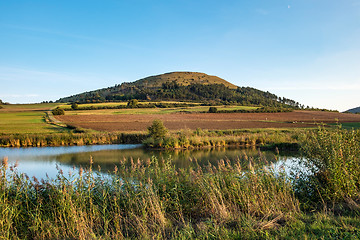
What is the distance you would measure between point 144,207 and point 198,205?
150 centimetres

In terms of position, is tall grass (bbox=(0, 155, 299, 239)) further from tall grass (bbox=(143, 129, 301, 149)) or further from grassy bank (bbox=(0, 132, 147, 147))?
grassy bank (bbox=(0, 132, 147, 147))

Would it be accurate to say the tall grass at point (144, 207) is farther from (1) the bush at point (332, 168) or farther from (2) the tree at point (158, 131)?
(2) the tree at point (158, 131)

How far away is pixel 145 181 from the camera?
8.70 metres

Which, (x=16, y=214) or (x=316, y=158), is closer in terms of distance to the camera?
(x=16, y=214)

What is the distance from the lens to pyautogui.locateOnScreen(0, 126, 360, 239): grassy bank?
5.96 metres

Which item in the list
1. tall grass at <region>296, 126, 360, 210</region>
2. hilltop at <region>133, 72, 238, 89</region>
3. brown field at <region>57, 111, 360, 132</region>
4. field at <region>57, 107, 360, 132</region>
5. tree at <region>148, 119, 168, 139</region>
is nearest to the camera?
tall grass at <region>296, 126, 360, 210</region>

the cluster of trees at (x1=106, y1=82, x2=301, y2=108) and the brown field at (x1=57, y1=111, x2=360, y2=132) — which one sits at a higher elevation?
the cluster of trees at (x1=106, y1=82, x2=301, y2=108)

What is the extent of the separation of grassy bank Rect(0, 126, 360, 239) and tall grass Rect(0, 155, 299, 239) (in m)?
0.02

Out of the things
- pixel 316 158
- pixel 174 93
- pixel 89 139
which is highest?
pixel 174 93

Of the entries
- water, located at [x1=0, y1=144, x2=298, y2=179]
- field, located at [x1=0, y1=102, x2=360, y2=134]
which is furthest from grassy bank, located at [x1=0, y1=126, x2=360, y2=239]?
field, located at [x1=0, y1=102, x2=360, y2=134]

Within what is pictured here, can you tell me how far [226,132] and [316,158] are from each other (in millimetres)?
31669

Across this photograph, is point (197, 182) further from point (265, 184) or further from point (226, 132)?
point (226, 132)

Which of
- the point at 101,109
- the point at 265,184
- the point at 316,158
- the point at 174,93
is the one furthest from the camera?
the point at 174,93

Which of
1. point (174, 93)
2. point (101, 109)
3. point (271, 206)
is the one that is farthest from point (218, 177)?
point (174, 93)
